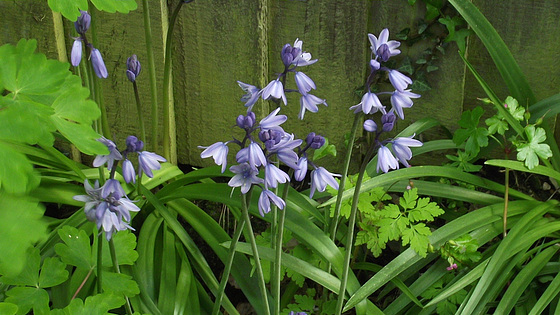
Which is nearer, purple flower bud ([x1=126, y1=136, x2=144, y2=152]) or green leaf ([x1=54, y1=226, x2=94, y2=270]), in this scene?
purple flower bud ([x1=126, y1=136, x2=144, y2=152])

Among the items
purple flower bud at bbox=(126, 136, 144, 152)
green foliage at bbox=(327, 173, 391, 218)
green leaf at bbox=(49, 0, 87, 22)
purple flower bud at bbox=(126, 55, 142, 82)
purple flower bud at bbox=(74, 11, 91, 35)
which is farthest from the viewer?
green foliage at bbox=(327, 173, 391, 218)

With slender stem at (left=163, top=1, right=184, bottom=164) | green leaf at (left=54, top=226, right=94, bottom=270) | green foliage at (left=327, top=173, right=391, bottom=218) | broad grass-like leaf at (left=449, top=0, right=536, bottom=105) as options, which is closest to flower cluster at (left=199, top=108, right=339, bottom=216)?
green leaf at (left=54, top=226, right=94, bottom=270)

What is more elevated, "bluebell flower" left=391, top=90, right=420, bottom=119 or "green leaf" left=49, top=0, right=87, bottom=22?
"green leaf" left=49, top=0, right=87, bottom=22

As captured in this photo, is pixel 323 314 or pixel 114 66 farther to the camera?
pixel 114 66

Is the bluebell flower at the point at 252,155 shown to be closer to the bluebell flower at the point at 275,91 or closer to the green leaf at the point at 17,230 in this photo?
the bluebell flower at the point at 275,91

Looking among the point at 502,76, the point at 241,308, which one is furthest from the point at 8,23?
the point at 502,76

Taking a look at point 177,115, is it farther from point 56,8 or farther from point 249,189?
point 56,8

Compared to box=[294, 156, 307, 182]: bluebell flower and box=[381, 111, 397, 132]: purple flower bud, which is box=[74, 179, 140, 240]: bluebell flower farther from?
box=[381, 111, 397, 132]: purple flower bud

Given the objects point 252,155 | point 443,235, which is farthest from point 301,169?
point 443,235
